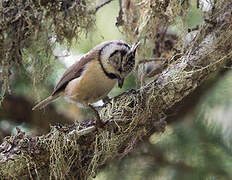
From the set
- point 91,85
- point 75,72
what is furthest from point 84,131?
point 75,72

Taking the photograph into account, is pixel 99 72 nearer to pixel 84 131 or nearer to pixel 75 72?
pixel 75 72

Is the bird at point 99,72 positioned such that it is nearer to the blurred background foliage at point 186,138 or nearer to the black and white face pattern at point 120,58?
the black and white face pattern at point 120,58

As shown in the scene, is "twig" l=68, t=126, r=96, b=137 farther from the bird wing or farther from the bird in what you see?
the bird wing

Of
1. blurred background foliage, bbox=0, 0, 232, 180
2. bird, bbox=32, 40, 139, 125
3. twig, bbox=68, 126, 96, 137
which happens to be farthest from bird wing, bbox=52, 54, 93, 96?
twig, bbox=68, 126, 96, 137

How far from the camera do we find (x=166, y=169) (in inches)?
97.1

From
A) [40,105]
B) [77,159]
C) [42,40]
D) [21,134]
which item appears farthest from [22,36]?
[77,159]

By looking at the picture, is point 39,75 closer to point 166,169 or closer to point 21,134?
point 21,134

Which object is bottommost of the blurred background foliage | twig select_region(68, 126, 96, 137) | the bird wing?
the blurred background foliage

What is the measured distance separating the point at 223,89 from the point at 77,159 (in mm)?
941

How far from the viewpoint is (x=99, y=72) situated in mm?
2529

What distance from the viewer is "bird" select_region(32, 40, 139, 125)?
2.42 meters

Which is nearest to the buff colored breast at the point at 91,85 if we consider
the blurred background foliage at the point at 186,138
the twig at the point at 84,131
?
the blurred background foliage at the point at 186,138

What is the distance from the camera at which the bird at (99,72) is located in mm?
2416

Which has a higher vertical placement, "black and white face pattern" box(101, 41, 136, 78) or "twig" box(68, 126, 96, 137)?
"black and white face pattern" box(101, 41, 136, 78)
